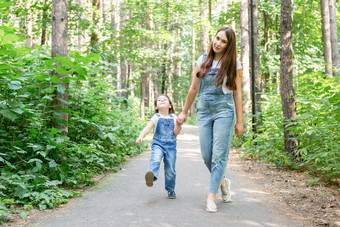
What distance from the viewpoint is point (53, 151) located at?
5469mm

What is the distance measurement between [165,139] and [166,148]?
0.13m

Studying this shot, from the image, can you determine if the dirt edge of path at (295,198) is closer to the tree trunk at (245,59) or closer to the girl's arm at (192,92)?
the girl's arm at (192,92)

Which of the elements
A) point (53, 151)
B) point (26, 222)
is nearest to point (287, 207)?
point (26, 222)

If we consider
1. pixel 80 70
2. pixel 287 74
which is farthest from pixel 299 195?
pixel 80 70

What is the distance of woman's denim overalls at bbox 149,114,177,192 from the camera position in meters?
4.96

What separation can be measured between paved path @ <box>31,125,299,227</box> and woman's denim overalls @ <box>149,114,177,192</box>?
316 mm

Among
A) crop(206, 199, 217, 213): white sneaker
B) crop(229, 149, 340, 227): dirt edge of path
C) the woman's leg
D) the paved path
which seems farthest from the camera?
the woman's leg

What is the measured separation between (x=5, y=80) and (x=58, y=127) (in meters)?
1.38

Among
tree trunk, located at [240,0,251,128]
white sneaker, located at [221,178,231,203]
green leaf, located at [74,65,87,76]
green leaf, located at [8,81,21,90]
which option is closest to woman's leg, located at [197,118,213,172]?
white sneaker, located at [221,178,231,203]

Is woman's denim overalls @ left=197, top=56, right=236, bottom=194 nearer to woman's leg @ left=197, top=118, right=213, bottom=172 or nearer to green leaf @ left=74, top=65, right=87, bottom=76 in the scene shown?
woman's leg @ left=197, top=118, right=213, bottom=172

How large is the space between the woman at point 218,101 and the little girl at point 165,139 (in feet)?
2.14

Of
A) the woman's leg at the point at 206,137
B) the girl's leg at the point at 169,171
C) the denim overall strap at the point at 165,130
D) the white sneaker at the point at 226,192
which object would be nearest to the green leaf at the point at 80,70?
the denim overall strap at the point at 165,130

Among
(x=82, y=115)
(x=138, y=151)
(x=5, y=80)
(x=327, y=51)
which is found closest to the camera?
(x=5, y=80)

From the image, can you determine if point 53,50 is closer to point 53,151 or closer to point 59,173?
point 53,151
